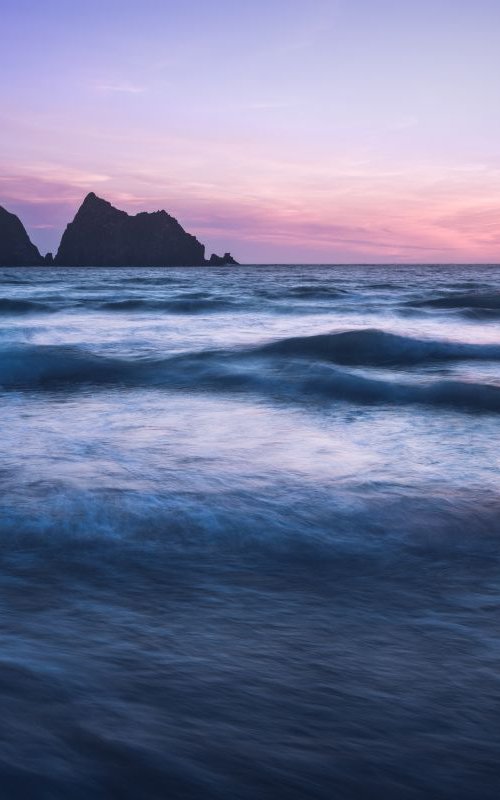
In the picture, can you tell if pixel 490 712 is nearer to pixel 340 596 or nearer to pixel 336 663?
pixel 336 663

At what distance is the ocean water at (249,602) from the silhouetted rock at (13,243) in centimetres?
14136

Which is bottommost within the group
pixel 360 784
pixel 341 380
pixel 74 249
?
pixel 360 784

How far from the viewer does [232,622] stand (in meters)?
2.50

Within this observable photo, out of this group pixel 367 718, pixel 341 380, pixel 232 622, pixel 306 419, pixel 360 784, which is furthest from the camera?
pixel 341 380

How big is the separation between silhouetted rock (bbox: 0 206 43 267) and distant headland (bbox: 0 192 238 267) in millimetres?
3627

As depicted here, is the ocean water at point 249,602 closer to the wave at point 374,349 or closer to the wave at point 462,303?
the wave at point 374,349

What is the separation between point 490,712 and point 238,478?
2.39 m

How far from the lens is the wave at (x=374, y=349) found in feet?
36.0

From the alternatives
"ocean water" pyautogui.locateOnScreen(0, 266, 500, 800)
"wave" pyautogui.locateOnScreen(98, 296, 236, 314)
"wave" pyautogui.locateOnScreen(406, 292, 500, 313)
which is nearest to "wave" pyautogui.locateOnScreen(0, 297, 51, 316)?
"wave" pyautogui.locateOnScreen(98, 296, 236, 314)

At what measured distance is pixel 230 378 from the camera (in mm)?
8789

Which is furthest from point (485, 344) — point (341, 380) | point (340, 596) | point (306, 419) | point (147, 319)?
point (340, 596)

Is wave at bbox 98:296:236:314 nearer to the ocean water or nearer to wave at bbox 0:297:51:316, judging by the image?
wave at bbox 0:297:51:316

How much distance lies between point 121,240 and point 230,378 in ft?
480

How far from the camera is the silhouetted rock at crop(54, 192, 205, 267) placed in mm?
147250
